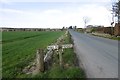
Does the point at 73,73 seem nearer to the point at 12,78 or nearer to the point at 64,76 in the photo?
the point at 64,76

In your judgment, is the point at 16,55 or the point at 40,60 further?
the point at 16,55

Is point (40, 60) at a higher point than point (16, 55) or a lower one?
higher

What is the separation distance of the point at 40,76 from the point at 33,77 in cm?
25

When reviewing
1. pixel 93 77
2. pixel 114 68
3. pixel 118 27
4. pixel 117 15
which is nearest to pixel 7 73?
pixel 93 77

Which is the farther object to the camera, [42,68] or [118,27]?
[118,27]

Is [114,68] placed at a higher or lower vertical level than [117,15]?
lower

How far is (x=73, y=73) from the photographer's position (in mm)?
9523

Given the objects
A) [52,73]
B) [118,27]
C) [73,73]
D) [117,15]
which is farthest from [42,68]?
[117,15]

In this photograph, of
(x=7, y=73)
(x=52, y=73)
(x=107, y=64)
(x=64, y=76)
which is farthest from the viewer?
(x=107, y=64)

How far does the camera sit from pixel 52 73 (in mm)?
9828

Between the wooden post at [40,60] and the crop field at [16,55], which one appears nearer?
the wooden post at [40,60]

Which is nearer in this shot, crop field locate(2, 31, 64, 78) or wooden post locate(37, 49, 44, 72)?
wooden post locate(37, 49, 44, 72)

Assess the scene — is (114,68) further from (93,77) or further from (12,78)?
(12,78)

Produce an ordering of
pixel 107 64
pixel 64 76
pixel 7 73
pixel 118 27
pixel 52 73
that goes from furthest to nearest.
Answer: pixel 118 27 → pixel 107 64 → pixel 7 73 → pixel 52 73 → pixel 64 76
